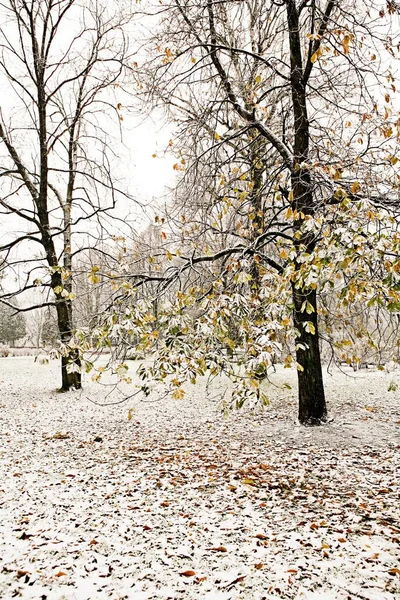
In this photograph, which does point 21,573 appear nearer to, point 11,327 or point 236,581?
point 236,581

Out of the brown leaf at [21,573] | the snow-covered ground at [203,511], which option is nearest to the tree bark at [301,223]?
the snow-covered ground at [203,511]

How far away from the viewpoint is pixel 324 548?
3160mm

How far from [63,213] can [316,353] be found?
8772 mm

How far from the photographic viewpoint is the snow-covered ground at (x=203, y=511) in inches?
112

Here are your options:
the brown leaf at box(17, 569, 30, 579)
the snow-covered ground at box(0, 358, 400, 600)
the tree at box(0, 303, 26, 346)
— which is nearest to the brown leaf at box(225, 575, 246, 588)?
the snow-covered ground at box(0, 358, 400, 600)

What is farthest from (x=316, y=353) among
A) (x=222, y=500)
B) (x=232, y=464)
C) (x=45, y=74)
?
(x=45, y=74)

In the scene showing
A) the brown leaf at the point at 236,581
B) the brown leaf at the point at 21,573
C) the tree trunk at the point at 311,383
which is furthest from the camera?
the tree trunk at the point at 311,383

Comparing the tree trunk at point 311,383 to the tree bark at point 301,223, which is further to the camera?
the tree trunk at point 311,383

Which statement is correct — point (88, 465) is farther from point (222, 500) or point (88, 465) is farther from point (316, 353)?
point (316, 353)

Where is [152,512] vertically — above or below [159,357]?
below

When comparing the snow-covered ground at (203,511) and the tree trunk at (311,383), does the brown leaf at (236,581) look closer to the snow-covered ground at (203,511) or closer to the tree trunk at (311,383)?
the snow-covered ground at (203,511)

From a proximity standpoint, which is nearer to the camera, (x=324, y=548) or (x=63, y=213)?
(x=324, y=548)

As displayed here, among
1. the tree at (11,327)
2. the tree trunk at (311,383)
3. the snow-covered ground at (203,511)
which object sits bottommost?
the snow-covered ground at (203,511)

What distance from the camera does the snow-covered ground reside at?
9.37ft
